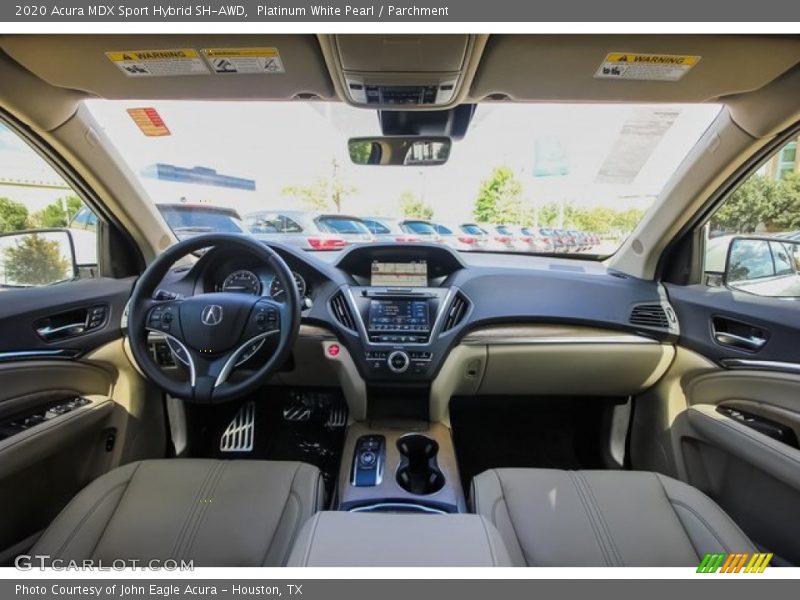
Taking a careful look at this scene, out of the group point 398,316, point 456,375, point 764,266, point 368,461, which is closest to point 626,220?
point 764,266

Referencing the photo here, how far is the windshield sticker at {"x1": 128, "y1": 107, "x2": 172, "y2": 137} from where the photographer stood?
6.09 feet

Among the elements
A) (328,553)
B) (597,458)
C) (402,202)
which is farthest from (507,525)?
(402,202)

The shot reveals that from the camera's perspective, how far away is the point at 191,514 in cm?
→ 138

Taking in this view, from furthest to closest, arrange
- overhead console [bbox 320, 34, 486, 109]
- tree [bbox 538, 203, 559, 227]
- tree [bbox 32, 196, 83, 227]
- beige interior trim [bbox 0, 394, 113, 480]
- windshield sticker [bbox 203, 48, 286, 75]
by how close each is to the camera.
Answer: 1. tree [bbox 538, 203, 559, 227]
2. tree [bbox 32, 196, 83, 227]
3. beige interior trim [bbox 0, 394, 113, 480]
4. windshield sticker [bbox 203, 48, 286, 75]
5. overhead console [bbox 320, 34, 486, 109]

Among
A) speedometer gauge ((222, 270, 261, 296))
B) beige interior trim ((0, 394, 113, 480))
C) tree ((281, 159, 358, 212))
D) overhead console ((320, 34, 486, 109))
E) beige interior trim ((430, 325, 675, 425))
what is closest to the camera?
overhead console ((320, 34, 486, 109))

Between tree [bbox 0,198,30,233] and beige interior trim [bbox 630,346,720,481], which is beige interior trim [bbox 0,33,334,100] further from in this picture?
beige interior trim [bbox 630,346,720,481]

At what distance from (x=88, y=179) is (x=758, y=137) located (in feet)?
8.87

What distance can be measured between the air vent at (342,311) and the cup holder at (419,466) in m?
0.60

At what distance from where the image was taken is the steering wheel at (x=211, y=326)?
5.18 ft

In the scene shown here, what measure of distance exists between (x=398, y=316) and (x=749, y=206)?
165 centimetres

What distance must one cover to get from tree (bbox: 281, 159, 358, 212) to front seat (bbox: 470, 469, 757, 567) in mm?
1601

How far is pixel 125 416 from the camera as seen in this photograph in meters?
2.03

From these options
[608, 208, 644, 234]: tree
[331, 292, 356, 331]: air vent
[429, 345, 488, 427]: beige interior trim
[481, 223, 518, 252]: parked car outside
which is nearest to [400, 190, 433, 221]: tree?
[481, 223, 518, 252]: parked car outside

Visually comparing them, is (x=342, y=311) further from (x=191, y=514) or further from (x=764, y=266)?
(x=764, y=266)
